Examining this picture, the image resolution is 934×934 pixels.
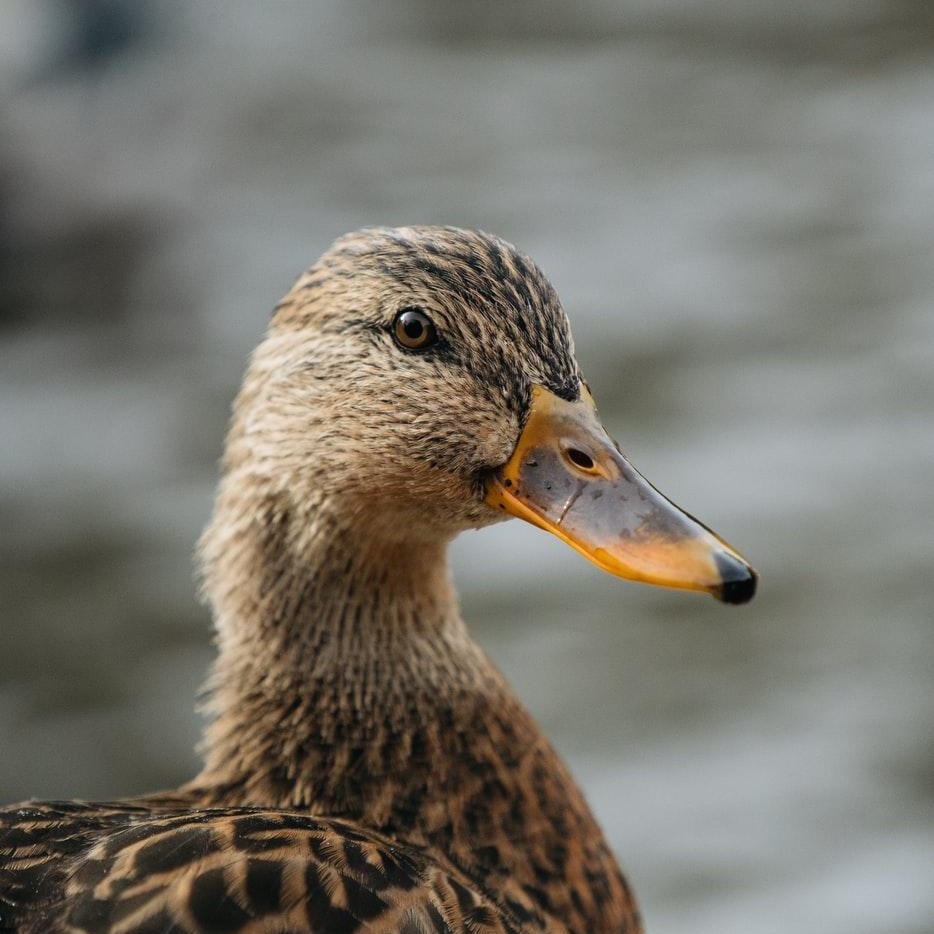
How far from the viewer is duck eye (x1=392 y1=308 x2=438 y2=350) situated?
8.61 ft

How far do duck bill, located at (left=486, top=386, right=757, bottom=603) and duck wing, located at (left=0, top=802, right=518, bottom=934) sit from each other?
0.54 meters

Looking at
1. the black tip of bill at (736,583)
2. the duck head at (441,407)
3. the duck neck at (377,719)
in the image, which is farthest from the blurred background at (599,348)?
the black tip of bill at (736,583)

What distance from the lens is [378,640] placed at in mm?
2857


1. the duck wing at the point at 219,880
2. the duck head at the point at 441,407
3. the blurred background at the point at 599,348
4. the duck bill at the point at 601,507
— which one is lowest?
the duck wing at the point at 219,880

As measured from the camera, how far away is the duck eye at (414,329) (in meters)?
2.62

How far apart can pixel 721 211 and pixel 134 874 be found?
5793 millimetres

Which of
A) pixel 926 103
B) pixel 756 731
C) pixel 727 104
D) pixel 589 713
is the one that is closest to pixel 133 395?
pixel 589 713

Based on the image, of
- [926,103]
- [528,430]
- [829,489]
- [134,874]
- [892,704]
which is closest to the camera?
[134,874]

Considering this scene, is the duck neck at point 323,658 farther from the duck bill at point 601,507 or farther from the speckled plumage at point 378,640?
the duck bill at point 601,507

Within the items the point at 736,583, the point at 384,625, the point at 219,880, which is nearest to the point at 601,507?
the point at 736,583

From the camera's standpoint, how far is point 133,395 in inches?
261

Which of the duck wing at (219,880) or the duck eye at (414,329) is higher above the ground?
the duck eye at (414,329)

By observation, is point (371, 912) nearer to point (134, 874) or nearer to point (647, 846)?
point (134, 874)

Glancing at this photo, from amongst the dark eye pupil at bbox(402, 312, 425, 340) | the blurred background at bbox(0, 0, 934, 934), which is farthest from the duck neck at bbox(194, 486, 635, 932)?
the blurred background at bbox(0, 0, 934, 934)
